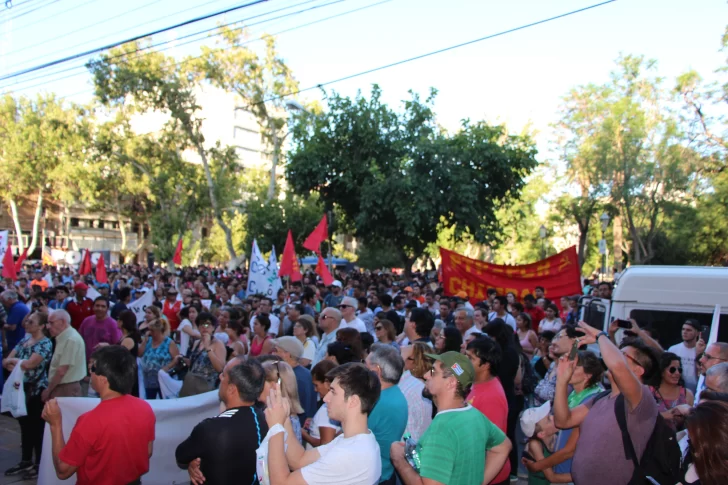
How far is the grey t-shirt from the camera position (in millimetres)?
3434

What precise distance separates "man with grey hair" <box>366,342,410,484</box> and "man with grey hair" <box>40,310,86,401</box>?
3.55 m

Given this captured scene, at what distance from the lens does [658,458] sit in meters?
3.41

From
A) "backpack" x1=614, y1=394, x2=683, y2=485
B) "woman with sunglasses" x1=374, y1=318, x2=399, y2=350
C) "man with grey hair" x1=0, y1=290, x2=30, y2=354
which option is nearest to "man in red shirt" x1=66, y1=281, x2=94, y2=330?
"man with grey hair" x1=0, y1=290, x2=30, y2=354

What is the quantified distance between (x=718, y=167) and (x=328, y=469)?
28907 mm

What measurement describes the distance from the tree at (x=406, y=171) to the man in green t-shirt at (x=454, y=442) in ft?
61.7

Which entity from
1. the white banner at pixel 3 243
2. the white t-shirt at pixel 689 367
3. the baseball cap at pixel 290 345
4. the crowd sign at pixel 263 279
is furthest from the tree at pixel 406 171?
the baseball cap at pixel 290 345

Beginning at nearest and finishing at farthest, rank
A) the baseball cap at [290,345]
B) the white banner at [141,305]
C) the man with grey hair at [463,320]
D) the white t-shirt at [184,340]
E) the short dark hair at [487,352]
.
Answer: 1. the short dark hair at [487,352]
2. the baseball cap at [290,345]
3. the man with grey hair at [463,320]
4. the white t-shirt at [184,340]
5. the white banner at [141,305]

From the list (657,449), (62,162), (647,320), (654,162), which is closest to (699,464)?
(657,449)

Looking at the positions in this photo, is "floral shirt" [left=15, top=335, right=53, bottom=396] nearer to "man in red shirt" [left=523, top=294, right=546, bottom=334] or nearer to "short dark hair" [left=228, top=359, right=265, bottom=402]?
"short dark hair" [left=228, top=359, right=265, bottom=402]

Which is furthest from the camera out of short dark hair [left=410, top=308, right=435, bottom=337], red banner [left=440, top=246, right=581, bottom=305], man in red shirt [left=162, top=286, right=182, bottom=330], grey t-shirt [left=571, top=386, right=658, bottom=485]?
red banner [left=440, top=246, right=581, bottom=305]

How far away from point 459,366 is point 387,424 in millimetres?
969

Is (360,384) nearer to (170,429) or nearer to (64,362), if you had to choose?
(170,429)

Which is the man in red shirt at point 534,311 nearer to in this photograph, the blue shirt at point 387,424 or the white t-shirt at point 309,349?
the white t-shirt at point 309,349

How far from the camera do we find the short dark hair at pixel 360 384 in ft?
10.9
